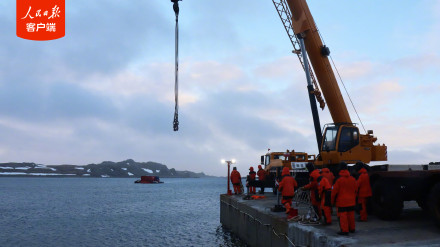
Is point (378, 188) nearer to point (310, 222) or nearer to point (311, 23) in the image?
point (310, 222)

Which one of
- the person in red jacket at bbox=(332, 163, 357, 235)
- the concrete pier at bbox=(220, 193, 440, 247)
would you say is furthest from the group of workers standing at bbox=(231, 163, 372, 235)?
the concrete pier at bbox=(220, 193, 440, 247)

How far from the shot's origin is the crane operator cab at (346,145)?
14.8m

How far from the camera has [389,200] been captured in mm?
10125

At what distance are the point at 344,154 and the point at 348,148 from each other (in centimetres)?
34

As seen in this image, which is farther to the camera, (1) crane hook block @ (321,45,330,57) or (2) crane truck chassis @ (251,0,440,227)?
(1) crane hook block @ (321,45,330,57)

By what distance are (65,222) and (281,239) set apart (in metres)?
26.9

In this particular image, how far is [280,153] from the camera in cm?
2425

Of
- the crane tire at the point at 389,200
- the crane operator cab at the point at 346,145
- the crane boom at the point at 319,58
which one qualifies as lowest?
the crane tire at the point at 389,200

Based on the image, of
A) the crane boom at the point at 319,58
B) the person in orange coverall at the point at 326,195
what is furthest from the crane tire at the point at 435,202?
the crane boom at the point at 319,58

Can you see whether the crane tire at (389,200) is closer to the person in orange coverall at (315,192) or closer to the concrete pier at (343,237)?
the concrete pier at (343,237)

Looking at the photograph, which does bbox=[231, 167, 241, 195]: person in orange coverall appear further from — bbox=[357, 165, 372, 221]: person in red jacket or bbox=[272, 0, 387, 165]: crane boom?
bbox=[357, 165, 372, 221]: person in red jacket

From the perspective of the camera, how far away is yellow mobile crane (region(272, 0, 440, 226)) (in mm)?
9664

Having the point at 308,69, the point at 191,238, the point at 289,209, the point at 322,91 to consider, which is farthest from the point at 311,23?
the point at 191,238

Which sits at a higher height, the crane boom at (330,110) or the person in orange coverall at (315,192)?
the crane boom at (330,110)
